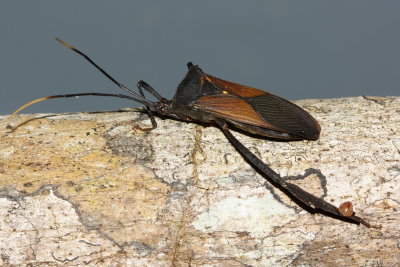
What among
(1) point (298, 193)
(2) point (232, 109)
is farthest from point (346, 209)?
(2) point (232, 109)

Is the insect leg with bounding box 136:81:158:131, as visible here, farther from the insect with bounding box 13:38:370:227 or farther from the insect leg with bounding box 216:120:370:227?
the insect leg with bounding box 216:120:370:227

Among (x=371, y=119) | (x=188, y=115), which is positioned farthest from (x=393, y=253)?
(x=188, y=115)

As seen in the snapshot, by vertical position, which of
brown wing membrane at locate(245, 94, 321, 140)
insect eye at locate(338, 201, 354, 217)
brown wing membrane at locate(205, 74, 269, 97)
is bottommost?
insect eye at locate(338, 201, 354, 217)

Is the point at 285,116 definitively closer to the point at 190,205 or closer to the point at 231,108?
the point at 231,108

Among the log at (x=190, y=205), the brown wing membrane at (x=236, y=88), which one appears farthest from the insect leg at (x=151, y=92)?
the brown wing membrane at (x=236, y=88)

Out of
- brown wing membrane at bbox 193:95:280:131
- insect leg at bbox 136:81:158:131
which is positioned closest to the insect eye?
brown wing membrane at bbox 193:95:280:131

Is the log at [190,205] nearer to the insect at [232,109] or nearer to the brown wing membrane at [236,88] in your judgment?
the insect at [232,109]

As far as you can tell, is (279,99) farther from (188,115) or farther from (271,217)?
(271,217)

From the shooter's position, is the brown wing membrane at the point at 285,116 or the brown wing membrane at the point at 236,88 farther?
the brown wing membrane at the point at 236,88

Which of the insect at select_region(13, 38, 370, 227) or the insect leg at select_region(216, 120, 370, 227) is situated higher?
the insect at select_region(13, 38, 370, 227)
